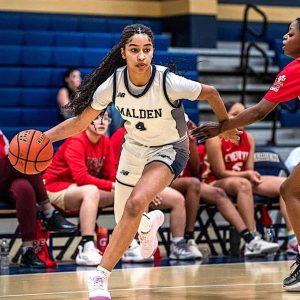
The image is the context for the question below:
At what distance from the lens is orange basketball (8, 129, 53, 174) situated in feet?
18.5

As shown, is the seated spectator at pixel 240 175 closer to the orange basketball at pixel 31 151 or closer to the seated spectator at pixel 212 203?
the seated spectator at pixel 212 203

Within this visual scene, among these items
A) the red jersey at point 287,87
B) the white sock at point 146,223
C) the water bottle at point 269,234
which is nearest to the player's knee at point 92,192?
the water bottle at point 269,234

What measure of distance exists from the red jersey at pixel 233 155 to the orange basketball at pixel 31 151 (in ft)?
10.0

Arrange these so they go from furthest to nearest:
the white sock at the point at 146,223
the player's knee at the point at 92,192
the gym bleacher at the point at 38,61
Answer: the gym bleacher at the point at 38,61
the player's knee at the point at 92,192
the white sock at the point at 146,223

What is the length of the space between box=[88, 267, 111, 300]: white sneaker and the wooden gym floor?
0.40m

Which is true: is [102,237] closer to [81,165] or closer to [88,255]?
[88,255]

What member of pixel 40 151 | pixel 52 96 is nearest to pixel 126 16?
pixel 52 96

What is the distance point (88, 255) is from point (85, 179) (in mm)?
677

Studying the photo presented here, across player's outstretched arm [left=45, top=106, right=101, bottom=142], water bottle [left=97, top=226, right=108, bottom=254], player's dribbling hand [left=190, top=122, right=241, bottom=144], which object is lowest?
water bottle [left=97, top=226, right=108, bottom=254]

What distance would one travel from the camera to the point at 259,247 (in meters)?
7.94

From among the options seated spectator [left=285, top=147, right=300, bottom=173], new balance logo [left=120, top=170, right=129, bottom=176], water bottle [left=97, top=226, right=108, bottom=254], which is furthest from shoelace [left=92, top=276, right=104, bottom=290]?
seated spectator [left=285, top=147, right=300, bottom=173]

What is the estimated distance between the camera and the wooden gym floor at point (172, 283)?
18.2 feet

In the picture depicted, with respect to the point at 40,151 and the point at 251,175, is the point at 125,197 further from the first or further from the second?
the point at 251,175

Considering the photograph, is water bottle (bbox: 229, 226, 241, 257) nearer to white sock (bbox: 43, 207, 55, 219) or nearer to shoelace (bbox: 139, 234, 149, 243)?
white sock (bbox: 43, 207, 55, 219)
